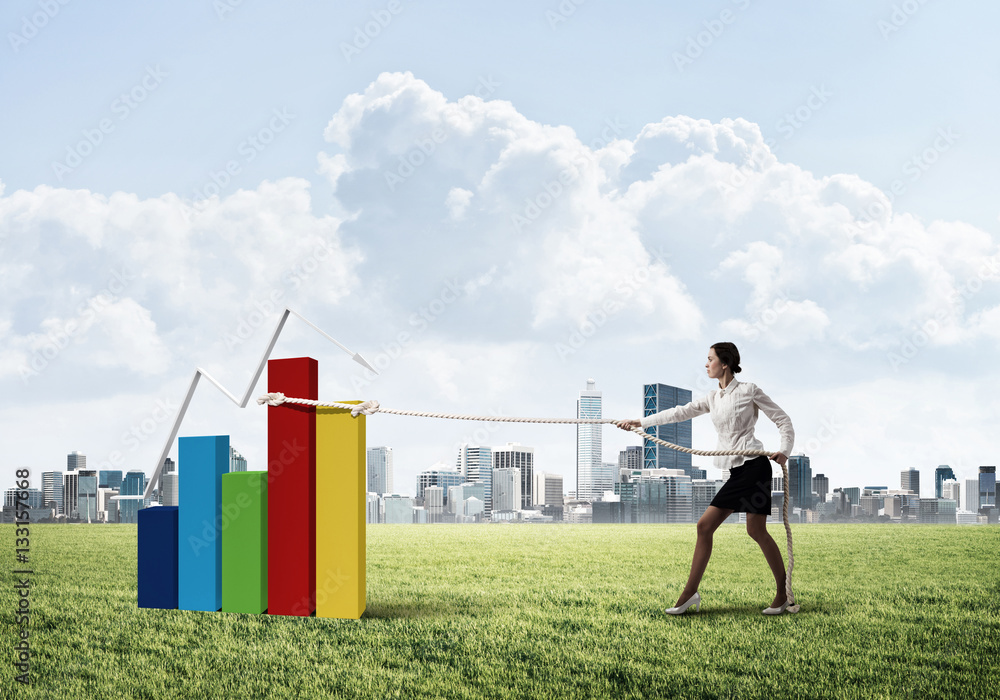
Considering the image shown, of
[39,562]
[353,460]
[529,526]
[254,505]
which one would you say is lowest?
[529,526]

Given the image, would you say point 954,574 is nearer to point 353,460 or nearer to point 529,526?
point 353,460

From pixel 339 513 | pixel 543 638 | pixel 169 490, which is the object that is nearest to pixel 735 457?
pixel 543 638

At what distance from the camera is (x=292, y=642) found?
479 centimetres

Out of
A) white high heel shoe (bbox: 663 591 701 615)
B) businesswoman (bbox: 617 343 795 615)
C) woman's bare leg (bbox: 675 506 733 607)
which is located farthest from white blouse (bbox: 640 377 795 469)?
white high heel shoe (bbox: 663 591 701 615)

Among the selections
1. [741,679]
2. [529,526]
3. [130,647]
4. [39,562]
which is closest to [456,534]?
[529,526]

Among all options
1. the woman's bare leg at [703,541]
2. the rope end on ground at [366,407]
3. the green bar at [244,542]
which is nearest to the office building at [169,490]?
the green bar at [244,542]

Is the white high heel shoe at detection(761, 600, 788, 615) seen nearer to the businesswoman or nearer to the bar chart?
the businesswoman

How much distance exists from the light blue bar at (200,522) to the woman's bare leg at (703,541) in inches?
150

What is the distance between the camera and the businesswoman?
5402mm

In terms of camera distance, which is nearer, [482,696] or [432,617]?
[482,696]

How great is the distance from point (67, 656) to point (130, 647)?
0.37 meters

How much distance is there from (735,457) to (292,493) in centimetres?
351

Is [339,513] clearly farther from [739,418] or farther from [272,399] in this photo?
[739,418]

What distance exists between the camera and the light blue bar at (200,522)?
227 inches
